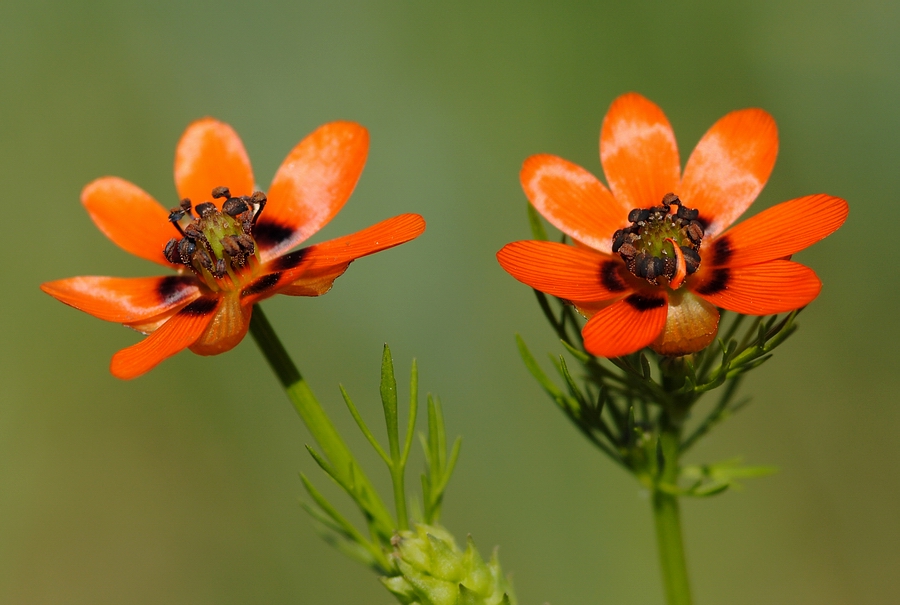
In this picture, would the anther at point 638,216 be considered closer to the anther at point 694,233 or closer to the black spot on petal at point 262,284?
the anther at point 694,233

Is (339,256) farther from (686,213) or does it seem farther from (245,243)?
(686,213)

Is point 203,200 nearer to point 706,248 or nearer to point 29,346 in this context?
point 706,248

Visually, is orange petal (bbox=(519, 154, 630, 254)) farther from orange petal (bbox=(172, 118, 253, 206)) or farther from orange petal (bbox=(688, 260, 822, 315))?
orange petal (bbox=(172, 118, 253, 206))

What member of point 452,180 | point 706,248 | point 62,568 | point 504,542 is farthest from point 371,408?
point 706,248

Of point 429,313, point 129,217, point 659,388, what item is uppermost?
point 429,313

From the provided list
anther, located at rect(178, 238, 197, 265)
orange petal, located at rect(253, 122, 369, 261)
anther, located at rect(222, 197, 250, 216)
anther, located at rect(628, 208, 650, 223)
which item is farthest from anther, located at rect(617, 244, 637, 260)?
anther, located at rect(178, 238, 197, 265)

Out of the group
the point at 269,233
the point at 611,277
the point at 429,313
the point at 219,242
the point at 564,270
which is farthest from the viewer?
the point at 429,313

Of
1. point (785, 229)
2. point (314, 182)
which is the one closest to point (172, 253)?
point (314, 182)

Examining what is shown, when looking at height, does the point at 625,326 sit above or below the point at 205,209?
below
